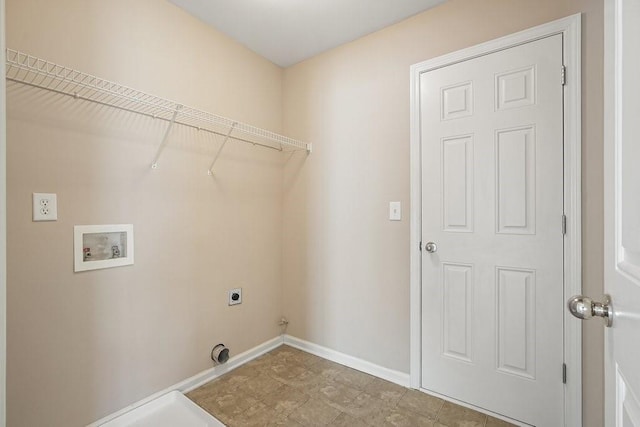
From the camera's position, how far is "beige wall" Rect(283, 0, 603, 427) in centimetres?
158

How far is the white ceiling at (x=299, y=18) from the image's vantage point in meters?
1.80

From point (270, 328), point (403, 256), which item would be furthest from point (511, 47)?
point (270, 328)

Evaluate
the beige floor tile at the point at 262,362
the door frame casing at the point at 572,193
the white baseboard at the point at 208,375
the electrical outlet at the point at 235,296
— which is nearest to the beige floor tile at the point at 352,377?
the beige floor tile at the point at 262,362

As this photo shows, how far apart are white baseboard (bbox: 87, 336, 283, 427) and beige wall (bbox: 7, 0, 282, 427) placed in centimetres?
4

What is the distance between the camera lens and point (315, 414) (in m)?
1.65

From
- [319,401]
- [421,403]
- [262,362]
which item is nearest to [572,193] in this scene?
[421,403]

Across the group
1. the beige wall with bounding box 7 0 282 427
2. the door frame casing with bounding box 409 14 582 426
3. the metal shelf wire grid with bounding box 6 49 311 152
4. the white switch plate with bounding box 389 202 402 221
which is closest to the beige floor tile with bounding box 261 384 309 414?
the beige wall with bounding box 7 0 282 427

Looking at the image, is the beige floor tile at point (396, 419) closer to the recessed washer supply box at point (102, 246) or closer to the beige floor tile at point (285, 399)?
the beige floor tile at point (285, 399)

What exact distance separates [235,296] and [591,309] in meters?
2.00

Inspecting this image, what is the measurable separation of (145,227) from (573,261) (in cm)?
224

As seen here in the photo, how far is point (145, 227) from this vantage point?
169 centimetres

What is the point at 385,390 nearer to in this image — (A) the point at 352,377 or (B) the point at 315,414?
(A) the point at 352,377

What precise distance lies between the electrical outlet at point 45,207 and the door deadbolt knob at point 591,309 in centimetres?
191

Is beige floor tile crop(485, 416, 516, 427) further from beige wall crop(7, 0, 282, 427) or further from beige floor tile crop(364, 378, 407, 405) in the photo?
beige wall crop(7, 0, 282, 427)
